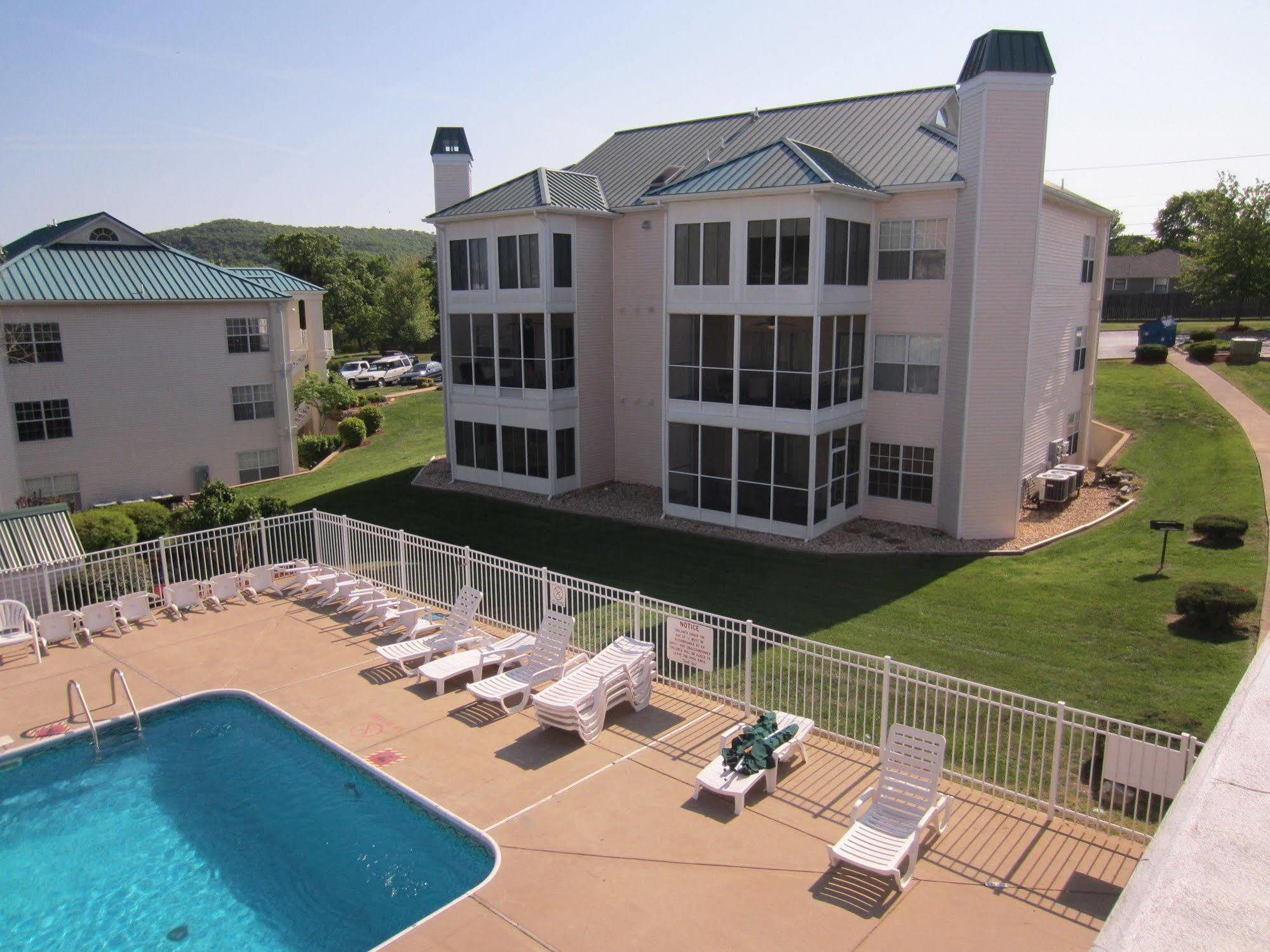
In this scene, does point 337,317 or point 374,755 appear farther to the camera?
point 337,317

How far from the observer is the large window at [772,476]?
22.5 meters

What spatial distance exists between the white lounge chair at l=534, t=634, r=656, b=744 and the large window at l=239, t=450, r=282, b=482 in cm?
2516

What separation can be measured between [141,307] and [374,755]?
82.1 feet

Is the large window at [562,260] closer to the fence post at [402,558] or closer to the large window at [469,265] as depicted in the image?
the large window at [469,265]

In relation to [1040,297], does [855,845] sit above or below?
below

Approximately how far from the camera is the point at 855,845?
884cm

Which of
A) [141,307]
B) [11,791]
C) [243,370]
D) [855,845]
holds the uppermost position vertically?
[141,307]

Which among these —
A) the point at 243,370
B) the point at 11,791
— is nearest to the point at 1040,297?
the point at 11,791

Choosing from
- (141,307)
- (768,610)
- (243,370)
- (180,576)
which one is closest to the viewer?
(768,610)

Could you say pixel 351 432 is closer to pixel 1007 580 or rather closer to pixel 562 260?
pixel 562 260

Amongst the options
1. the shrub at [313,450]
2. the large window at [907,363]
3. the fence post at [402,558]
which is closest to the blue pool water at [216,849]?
the fence post at [402,558]

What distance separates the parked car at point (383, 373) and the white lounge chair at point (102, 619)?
137ft

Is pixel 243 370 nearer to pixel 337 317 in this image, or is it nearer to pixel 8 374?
pixel 8 374

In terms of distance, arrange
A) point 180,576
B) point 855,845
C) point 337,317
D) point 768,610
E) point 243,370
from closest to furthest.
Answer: point 855,845 → point 768,610 → point 180,576 → point 243,370 → point 337,317
